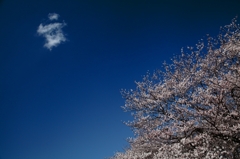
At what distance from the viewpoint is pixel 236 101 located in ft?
34.3

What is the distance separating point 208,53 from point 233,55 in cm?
163

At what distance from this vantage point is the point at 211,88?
10.3 metres

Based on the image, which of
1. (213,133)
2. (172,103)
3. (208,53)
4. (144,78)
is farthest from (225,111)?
(144,78)

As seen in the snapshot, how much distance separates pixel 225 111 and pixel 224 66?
3.55 m

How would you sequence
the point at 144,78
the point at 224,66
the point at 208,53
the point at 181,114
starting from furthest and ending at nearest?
1. the point at 144,78
2. the point at 208,53
3. the point at 224,66
4. the point at 181,114

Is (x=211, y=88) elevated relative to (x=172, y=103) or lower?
lower

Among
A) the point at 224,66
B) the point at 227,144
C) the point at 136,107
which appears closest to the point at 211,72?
the point at 224,66

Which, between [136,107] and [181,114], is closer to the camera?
[181,114]

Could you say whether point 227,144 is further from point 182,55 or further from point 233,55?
point 182,55

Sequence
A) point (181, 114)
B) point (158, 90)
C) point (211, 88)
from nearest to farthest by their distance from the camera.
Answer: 1. point (211, 88)
2. point (181, 114)
3. point (158, 90)

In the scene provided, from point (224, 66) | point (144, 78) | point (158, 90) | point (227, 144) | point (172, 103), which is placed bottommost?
point (227, 144)

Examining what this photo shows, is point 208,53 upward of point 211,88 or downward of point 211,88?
upward

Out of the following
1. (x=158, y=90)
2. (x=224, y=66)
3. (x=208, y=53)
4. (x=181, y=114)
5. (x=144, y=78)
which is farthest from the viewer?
(x=144, y=78)

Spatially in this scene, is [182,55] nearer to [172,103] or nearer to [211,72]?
[211,72]
